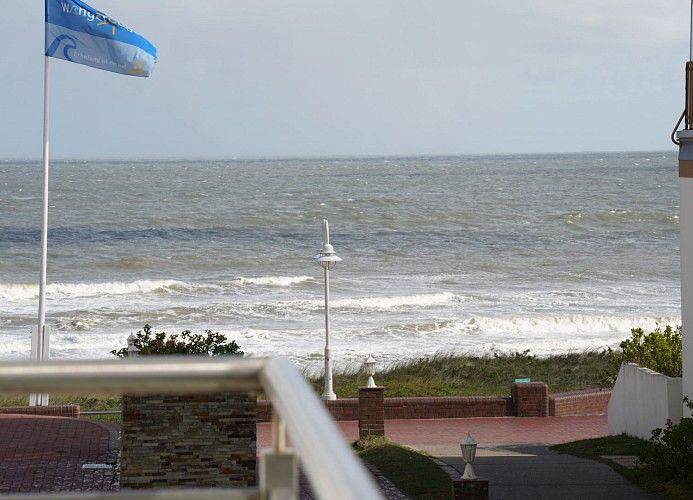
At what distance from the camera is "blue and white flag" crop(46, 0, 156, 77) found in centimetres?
1905

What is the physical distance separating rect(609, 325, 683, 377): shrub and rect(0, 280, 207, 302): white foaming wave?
1075 inches

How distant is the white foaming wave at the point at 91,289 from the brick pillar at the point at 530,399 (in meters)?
23.9

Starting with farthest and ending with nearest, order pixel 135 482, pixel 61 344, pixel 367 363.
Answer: pixel 61 344, pixel 367 363, pixel 135 482

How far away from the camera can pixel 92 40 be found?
1917cm

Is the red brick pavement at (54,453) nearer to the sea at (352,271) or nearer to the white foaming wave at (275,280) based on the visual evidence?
the sea at (352,271)

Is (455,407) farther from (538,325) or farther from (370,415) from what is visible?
(538,325)

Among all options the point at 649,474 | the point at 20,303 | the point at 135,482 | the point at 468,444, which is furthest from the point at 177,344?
the point at 20,303

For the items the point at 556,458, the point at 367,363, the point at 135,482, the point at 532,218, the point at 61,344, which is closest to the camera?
the point at 135,482

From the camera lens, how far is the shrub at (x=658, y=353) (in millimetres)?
14642

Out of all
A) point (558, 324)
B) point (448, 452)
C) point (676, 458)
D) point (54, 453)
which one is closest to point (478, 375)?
point (448, 452)

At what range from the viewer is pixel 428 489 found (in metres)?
12.2

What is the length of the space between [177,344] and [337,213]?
220 ft

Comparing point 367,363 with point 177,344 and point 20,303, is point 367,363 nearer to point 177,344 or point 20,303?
point 177,344

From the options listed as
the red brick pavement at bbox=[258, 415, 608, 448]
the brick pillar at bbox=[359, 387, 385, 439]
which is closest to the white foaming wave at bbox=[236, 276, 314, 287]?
the red brick pavement at bbox=[258, 415, 608, 448]
